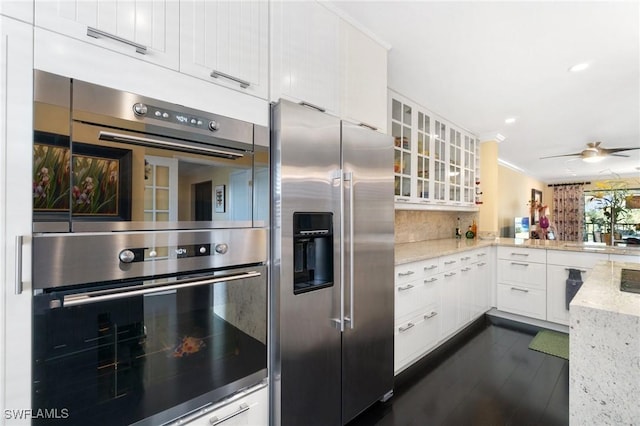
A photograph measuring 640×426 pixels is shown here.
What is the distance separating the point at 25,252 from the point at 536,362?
3403mm

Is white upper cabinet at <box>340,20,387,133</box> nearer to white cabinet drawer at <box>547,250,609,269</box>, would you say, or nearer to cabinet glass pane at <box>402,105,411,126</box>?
cabinet glass pane at <box>402,105,411,126</box>

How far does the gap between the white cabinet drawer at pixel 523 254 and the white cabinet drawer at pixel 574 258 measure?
0.06 m

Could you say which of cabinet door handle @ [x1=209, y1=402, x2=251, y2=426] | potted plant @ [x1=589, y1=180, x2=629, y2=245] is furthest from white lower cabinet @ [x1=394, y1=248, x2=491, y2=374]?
potted plant @ [x1=589, y1=180, x2=629, y2=245]

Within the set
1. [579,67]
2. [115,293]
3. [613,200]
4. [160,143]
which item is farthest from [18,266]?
[613,200]

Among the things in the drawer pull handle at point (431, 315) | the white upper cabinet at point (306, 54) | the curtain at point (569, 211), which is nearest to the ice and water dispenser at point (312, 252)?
the white upper cabinet at point (306, 54)

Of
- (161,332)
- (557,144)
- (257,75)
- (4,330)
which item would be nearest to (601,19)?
(257,75)

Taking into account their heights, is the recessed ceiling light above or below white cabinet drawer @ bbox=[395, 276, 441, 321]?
above

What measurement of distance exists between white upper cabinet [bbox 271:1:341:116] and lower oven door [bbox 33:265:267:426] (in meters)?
0.94

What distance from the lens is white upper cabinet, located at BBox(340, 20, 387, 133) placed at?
1779 millimetres

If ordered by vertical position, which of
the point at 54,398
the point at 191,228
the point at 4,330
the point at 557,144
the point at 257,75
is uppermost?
the point at 557,144

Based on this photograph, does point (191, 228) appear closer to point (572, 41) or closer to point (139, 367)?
point (139, 367)

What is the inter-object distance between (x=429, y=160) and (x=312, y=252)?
7.59 ft

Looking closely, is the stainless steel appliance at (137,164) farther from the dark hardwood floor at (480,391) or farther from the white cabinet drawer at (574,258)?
the white cabinet drawer at (574,258)

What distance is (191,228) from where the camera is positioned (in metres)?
1.16
